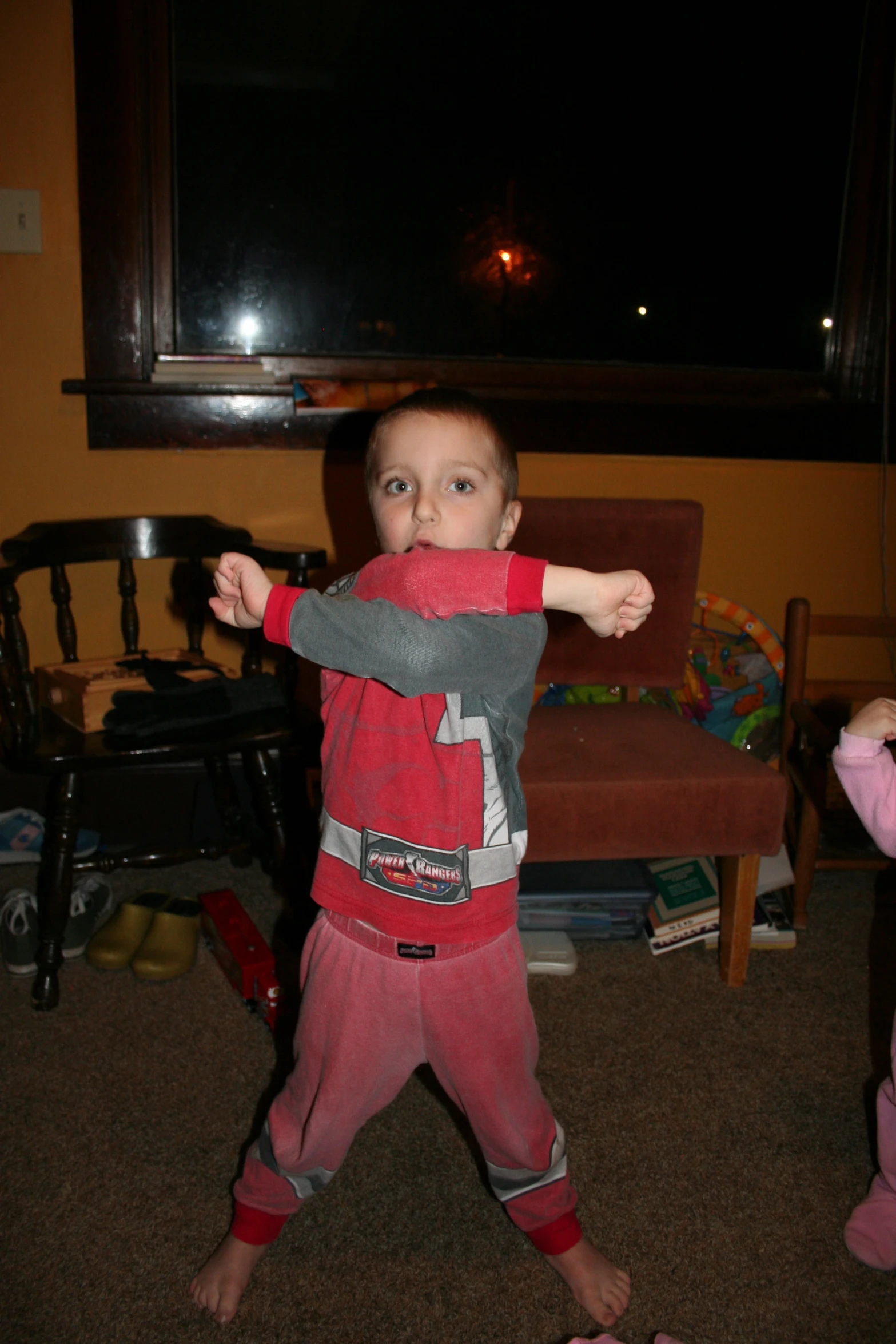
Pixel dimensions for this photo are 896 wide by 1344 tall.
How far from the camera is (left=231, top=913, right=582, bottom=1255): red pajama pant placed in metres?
0.92

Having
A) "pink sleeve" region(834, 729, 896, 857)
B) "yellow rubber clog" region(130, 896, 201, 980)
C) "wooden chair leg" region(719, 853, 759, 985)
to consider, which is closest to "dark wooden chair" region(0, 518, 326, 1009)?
"yellow rubber clog" region(130, 896, 201, 980)

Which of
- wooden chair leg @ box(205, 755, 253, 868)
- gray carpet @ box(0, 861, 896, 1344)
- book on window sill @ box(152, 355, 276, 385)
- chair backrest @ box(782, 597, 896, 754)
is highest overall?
book on window sill @ box(152, 355, 276, 385)

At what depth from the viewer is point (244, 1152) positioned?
49.2 inches

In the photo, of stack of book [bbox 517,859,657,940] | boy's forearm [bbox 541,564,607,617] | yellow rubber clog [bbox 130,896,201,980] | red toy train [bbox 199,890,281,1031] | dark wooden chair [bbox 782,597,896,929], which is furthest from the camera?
dark wooden chair [bbox 782,597,896,929]

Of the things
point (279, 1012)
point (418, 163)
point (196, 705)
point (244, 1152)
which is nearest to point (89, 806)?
point (196, 705)

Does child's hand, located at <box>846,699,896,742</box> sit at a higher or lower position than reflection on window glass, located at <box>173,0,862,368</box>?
lower

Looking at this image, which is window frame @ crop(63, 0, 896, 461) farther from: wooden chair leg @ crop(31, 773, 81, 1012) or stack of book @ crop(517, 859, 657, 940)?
stack of book @ crop(517, 859, 657, 940)

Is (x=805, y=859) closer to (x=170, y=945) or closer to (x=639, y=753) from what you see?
(x=639, y=753)

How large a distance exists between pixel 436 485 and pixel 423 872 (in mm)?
386

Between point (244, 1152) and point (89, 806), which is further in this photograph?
point (89, 806)

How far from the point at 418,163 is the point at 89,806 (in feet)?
5.51

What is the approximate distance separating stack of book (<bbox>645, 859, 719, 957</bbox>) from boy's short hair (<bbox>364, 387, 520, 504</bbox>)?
112cm

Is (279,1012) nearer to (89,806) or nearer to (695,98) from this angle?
(89,806)

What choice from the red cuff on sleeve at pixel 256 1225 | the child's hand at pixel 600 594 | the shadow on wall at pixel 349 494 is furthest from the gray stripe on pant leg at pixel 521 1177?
the shadow on wall at pixel 349 494
